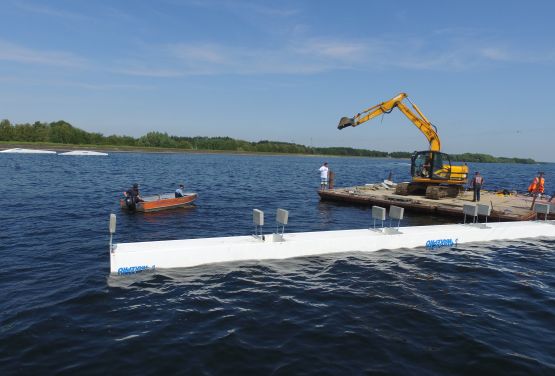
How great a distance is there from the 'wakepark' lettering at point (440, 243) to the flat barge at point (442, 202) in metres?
7.66

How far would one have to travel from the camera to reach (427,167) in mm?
27781

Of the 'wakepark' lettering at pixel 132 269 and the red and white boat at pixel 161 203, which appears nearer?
the 'wakepark' lettering at pixel 132 269

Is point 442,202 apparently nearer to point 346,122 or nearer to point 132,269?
point 346,122

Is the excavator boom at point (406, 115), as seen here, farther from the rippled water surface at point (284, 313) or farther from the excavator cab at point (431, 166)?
the rippled water surface at point (284, 313)

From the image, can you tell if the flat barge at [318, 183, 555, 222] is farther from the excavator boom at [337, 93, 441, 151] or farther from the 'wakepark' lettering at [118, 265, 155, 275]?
the 'wakepark' lettering at [118, 265, 155, 275]

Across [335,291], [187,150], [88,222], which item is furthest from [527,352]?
[187,150]

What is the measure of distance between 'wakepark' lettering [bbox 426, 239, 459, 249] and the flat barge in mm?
7661

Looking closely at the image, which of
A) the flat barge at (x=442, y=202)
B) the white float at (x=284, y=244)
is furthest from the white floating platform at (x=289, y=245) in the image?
the flat barge at (x=442, y=202)

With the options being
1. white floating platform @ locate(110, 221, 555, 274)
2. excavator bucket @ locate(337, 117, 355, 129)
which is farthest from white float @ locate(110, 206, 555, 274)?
excavator bucket @ locate(337, 117, 355, 129)

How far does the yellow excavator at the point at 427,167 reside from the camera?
27.3 m

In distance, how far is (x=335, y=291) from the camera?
34.6ft

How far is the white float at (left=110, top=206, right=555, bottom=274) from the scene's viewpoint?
37.3 ft

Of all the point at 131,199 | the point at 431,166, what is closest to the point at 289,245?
the point at 131,199

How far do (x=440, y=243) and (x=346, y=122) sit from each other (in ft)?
54.2
